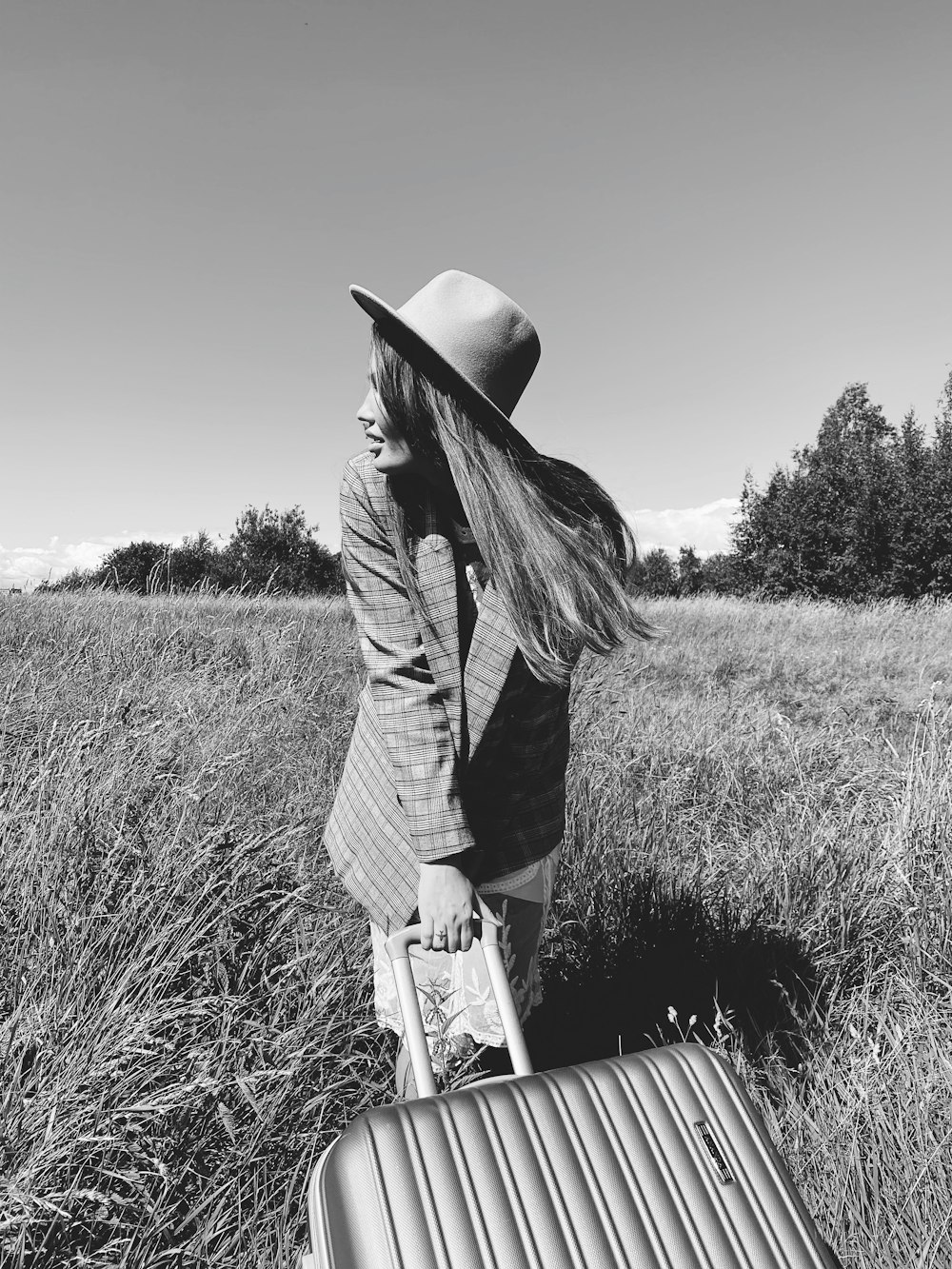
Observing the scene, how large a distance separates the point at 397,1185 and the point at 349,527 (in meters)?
0.97

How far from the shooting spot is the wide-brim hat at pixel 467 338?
120 centimetres

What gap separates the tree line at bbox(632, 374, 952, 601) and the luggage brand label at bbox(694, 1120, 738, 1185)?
19.4m

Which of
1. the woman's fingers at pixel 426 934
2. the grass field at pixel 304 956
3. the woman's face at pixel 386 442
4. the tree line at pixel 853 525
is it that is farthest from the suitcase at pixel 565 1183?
the tree line at pixel 853 525

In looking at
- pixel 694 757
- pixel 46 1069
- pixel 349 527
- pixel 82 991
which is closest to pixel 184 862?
pixel 82 991

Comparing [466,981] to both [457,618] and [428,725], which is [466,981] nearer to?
[428,725]

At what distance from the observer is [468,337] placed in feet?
4.04

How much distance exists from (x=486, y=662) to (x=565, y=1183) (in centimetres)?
75

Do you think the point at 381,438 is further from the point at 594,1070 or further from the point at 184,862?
the point at 184,862

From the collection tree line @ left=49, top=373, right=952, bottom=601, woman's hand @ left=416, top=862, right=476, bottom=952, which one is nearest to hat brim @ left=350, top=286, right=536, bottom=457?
woman's hand @ left=416, top=862, right=476, bottom=952

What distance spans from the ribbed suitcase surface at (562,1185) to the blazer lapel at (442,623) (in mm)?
591

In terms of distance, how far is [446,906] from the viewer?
4.01 ft

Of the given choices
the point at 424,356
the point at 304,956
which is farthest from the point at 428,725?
the point at 304,956

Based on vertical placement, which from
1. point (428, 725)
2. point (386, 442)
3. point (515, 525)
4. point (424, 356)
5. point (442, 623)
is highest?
point (424, 356)

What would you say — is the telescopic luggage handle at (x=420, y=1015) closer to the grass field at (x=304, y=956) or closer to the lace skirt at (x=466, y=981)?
the lace skirt at (x=466, y=981)
